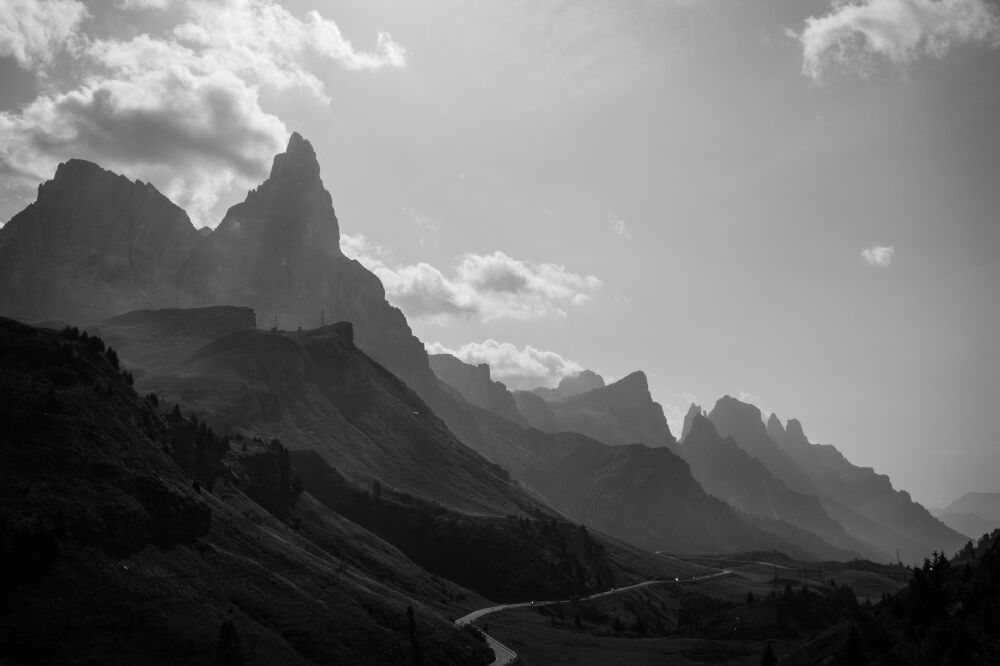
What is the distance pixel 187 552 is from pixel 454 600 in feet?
291

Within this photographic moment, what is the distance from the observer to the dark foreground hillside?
90.6 m

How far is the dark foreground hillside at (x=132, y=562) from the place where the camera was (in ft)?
297

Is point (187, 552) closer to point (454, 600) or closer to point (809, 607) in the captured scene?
point (454, 600)

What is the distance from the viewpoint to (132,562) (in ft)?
350

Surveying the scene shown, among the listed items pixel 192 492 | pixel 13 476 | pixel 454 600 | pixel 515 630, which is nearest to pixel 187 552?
pixel 192 492

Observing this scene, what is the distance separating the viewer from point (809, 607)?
188m

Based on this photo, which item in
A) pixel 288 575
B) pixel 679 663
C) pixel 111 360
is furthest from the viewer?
pixel 111 360

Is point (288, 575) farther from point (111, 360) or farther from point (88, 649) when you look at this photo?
point (111, 360)

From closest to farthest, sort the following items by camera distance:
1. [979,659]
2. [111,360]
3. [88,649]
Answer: [979,659], [88,649], [111,360]

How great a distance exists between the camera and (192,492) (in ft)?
443

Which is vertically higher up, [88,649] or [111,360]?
[111,360]

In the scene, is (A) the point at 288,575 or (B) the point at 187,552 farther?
(A) the point at 288,575

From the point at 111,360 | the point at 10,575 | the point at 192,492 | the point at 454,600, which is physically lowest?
the point at 454,600

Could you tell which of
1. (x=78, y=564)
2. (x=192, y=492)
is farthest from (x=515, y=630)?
(x=78, y=564)
